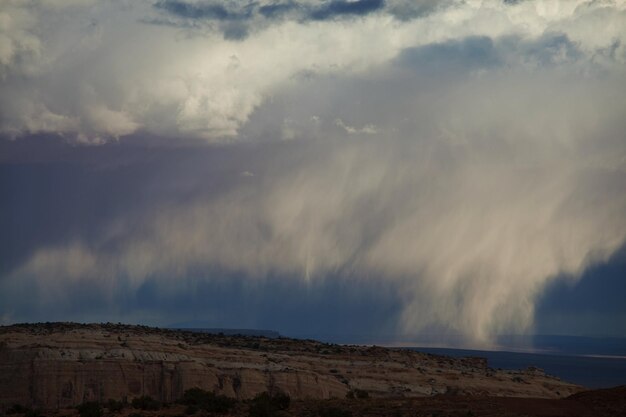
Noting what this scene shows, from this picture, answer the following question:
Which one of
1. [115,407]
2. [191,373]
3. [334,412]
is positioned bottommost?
[334,412]

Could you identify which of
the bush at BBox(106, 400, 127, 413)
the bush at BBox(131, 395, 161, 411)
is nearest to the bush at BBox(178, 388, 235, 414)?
the bush at BBox(131, 395, 161, 411)

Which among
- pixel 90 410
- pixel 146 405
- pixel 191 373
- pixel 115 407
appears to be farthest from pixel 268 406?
pixel 191 373

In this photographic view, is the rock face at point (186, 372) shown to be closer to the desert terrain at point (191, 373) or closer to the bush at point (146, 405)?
the desert terrain at point (191, 373)

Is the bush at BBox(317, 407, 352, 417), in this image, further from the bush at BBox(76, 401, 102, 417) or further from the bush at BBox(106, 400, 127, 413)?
the bush at BBox(106, 400, 127, 413)

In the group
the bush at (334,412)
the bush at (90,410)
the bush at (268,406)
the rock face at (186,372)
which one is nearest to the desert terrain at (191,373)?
the rock face at (186,372)

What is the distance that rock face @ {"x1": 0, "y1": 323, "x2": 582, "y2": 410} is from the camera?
6750cm

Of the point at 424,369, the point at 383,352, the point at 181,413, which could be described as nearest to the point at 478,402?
the point at 181,413

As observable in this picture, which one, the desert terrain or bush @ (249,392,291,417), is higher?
the desert terrain

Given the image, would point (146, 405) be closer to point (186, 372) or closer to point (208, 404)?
point (208, 404)

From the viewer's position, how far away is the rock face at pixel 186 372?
→ 67.5 metres

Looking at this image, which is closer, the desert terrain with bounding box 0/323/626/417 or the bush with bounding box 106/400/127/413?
the bush with bounding box 106/400/127/413

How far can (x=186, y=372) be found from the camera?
229ft

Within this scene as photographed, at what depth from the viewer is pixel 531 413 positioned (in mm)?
45156

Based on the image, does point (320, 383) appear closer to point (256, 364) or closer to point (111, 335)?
point (256, 364)
